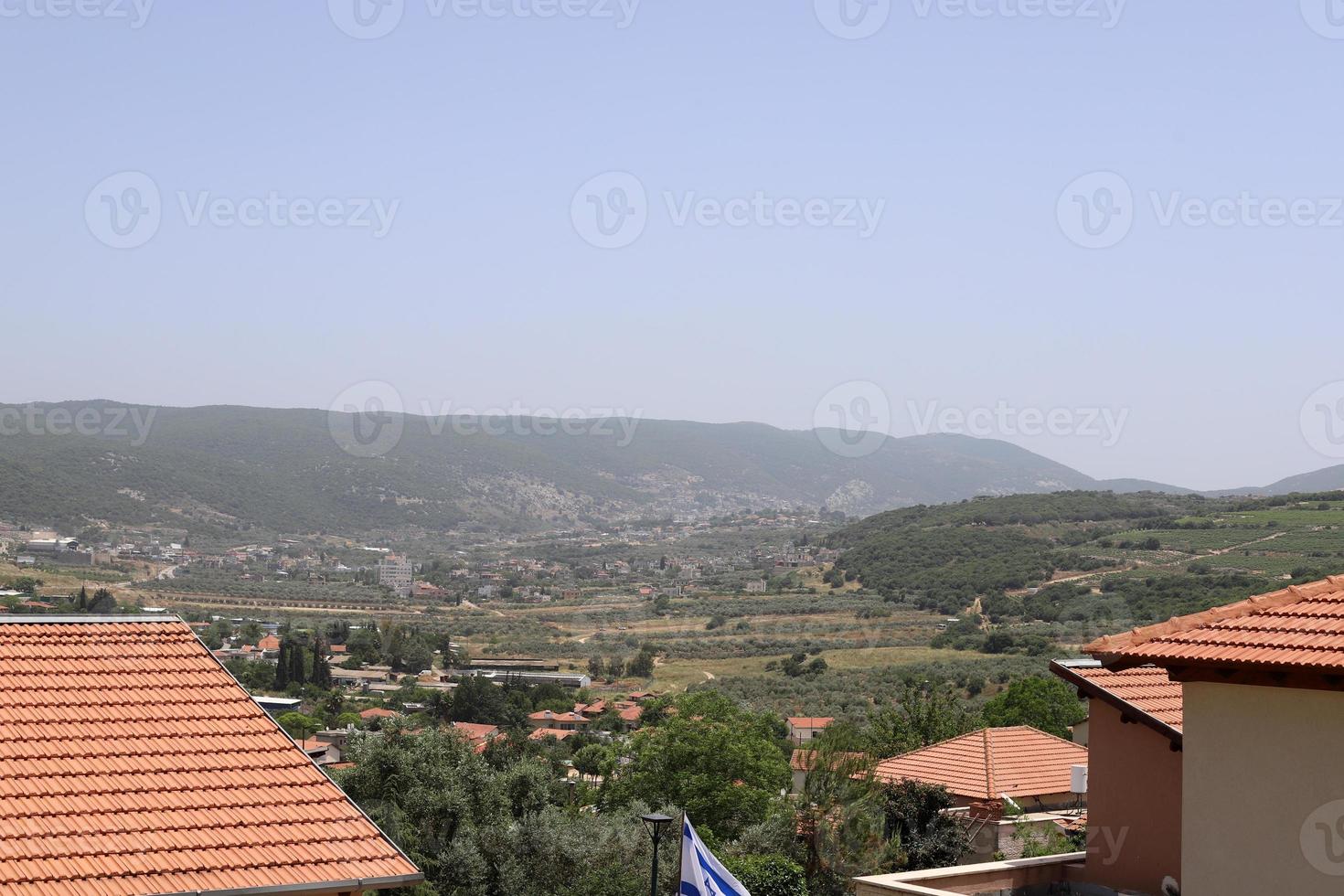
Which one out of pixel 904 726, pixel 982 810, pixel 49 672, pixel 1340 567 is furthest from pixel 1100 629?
pixel 49 672

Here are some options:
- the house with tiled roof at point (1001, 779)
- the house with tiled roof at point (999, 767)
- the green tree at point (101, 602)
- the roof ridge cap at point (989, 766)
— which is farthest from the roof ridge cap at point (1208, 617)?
the green tree at point (101, 602)

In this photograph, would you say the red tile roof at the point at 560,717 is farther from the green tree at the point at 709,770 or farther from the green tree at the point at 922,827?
the green tree at the point at 922,827

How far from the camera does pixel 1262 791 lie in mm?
7199

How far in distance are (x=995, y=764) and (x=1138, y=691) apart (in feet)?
24.6

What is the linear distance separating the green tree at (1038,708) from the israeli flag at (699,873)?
74.5 ft

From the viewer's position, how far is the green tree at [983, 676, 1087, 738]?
30.8 meters

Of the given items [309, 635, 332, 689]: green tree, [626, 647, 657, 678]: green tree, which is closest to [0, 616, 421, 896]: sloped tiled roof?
[309, 635, 332, 689]: green tree

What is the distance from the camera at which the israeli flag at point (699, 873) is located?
8.55 metres

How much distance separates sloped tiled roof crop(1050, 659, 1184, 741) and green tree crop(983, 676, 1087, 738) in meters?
19.6

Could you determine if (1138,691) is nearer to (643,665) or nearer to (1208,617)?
(1208,617)

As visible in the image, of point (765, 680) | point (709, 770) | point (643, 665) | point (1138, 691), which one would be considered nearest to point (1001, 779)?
Answer: point (1138, 691)

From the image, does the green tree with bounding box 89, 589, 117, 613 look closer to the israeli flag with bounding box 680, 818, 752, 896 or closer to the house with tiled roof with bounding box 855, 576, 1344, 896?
the israeli flag with bounding box 680, 818, 752, 896

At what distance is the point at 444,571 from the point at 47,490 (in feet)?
133

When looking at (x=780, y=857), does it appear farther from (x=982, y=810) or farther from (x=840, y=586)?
(x=840, y=586)
